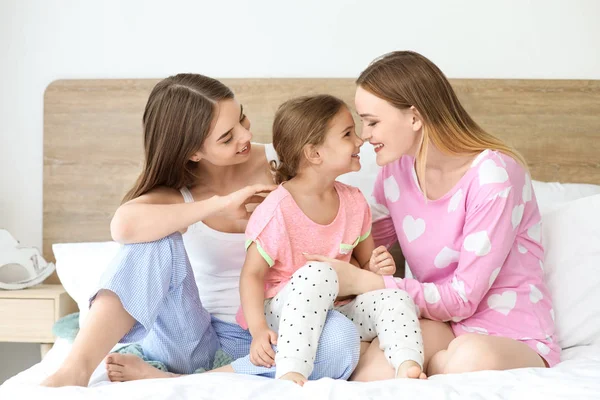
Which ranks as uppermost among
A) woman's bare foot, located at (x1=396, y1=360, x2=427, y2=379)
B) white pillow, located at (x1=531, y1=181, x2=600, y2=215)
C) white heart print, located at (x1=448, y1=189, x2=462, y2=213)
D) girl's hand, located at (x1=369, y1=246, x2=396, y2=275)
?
white heart print, located at (x1=448, y1=189, x2=462, y2=213)

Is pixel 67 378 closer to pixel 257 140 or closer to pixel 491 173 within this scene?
pixel 491 173

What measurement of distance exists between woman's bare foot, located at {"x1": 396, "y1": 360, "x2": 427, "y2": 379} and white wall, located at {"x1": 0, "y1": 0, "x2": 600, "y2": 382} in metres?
1.31

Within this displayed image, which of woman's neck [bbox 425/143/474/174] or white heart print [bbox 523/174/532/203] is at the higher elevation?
woman's neck [bbox 425/143/474/174]

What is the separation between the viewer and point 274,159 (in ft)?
6.42

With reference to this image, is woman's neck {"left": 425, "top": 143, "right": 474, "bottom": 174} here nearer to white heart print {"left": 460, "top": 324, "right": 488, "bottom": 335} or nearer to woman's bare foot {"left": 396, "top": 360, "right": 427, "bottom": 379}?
white heart print {"left": 460, "top": 324, "right": 488, "bottom": 335}

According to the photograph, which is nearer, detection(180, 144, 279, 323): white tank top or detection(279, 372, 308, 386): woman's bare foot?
detection(279, 372, 308, 386): woman's bare foot

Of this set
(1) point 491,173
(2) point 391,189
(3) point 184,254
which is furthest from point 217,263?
(1) point 491,173

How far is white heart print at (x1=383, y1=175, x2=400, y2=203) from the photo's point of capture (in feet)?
5.97

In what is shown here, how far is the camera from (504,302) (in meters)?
1.61

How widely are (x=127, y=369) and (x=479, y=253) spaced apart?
2.54ft

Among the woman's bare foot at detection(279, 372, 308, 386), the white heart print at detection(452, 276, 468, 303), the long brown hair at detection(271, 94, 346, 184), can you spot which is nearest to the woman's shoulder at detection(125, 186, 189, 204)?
the long brown hair at detection(271, 94, 346, 184)

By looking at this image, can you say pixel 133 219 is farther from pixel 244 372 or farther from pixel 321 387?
pixel 321 387

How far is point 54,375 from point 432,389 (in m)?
0.71

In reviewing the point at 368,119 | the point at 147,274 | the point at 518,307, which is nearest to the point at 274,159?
the point at 368,119
